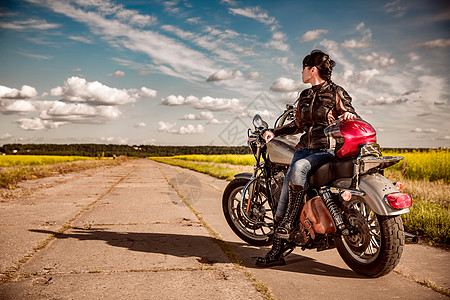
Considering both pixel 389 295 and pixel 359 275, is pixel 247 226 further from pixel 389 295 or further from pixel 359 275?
pixel 389 295

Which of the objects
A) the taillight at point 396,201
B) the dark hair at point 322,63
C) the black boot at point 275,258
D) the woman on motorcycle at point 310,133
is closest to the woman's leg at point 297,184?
the woman on motorcycle at point 310,133

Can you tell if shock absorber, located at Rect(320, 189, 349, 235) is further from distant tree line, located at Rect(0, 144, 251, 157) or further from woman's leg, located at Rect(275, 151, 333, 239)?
distant tree line, located at Rect(0, 144, 251, 157)

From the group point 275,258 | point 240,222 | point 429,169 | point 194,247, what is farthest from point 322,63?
point 429,169

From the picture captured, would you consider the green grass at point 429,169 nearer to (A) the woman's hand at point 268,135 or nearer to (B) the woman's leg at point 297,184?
(A) the woman's hand at point 268,135

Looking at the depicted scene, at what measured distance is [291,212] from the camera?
11.0ft

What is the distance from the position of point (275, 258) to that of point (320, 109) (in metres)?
1.48

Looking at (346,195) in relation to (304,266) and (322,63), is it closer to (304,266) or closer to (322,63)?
(304,266)

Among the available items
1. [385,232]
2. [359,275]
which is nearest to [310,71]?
[385,232]

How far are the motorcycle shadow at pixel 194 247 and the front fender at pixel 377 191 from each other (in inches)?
30.0

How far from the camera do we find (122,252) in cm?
382

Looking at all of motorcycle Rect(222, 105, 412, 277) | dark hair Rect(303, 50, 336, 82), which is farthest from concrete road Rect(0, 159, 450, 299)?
dark hair Rect(303, 50, 336, 82)

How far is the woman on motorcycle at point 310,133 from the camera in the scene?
3.26m

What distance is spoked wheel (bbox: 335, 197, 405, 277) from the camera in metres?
2.81

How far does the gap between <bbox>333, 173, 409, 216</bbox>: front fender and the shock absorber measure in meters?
0.17
